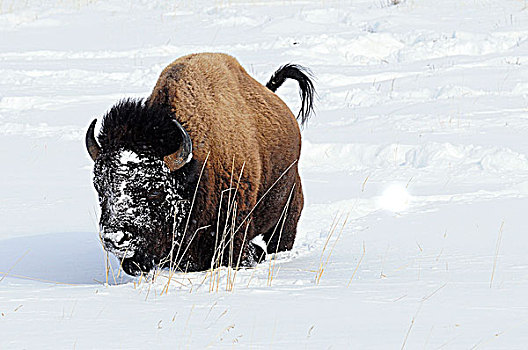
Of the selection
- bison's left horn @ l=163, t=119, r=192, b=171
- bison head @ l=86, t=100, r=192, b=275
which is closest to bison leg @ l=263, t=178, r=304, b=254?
bison head @ l=86, t=100, r=192, b=275

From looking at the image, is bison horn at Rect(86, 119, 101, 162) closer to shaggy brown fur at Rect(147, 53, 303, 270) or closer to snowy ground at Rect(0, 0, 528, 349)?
shaggy brown fur at Rect(147, 53, 303, 270)

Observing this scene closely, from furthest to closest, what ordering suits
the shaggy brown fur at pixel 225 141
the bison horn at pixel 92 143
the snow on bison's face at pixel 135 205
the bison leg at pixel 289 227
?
the bison leg at pixel 289 227 → the shaggy brown fur at pixel 225 141 → the bison horn at pixel 92 143 → the snow on bison's face at pixel 135 205

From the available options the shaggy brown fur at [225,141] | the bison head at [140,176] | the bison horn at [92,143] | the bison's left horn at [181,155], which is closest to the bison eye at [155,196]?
the bison head at [140,176]

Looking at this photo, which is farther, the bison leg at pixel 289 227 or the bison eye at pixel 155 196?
the bison leg at pixel 289 227

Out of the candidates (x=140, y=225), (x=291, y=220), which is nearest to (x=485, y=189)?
(x=291, y=220)

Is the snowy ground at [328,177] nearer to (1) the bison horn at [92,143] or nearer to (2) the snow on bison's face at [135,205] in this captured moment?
(2) the snow on bison's face at [135,205]

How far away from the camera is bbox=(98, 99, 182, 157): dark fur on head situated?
153 inches

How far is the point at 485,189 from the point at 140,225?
10.2 ft

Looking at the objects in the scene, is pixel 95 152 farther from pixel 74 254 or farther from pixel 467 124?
pixel 467 124

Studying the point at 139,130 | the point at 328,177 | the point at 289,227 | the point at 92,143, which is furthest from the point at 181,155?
the point at 328,177

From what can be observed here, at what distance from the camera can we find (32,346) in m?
2.09

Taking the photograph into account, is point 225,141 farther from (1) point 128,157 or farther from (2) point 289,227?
(2) point 289,227

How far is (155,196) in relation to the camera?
3.93 meters

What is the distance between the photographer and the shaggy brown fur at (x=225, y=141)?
165 inches
